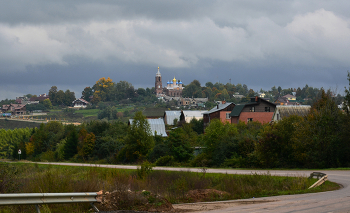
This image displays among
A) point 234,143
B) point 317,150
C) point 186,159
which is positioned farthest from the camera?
point 186,159

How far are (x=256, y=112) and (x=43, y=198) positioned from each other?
64838 millimetres

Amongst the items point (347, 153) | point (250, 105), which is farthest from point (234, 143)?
point (250, 105)

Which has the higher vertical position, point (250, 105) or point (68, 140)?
point (250, 105)

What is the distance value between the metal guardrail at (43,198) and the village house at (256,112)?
6187 centimetres

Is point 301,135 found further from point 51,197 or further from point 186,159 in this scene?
point 51,197

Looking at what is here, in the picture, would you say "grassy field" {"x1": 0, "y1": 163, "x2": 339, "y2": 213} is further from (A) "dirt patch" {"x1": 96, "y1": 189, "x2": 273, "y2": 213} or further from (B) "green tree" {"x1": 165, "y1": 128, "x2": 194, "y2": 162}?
(B) "green tree" {"x1": 165, "y1": 128, "x2": 194, "y2": 162}

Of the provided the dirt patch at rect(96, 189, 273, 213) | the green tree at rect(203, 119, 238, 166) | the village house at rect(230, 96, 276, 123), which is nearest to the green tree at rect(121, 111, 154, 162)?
the green tree at rect(203, 119, 238, 166)

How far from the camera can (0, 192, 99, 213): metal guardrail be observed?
31.7ft

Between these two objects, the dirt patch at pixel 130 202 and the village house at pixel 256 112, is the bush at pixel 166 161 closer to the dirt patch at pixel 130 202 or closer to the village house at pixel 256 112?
the village house at pixel 256 112

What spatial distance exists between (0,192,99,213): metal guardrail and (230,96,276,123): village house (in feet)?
203

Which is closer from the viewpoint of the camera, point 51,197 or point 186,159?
point 51,197

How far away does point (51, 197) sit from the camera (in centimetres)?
1041

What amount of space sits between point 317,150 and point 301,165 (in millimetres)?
2420

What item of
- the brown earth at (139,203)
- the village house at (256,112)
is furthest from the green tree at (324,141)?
the village house at (256,112)
